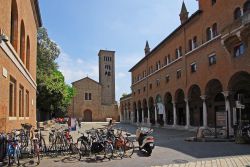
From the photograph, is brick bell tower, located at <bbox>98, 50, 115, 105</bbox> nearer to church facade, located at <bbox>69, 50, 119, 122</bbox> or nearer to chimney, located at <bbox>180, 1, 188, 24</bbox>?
church facade, located at <bbox>69, 50, 119, 122</bbox>

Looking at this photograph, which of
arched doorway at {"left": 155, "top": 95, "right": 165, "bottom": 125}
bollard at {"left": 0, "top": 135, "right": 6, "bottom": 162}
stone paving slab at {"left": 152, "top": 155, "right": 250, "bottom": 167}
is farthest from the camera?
arched doorway at {"left": 155, "top": 95, "right": 165, "bottom": 125}

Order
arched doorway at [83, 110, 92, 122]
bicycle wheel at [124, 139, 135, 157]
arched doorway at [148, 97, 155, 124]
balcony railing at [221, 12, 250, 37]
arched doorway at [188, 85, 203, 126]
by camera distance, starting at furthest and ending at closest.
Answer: arched doorway at [83, 110, 92, 122], arched doorway at [148, 97, 155, 124], arched doorway at [188, 85, 203, 126], balcony railing at [221, 12, 250, 37], bicycle wheel at [124, 139, 135, 157]

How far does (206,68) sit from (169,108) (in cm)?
1672

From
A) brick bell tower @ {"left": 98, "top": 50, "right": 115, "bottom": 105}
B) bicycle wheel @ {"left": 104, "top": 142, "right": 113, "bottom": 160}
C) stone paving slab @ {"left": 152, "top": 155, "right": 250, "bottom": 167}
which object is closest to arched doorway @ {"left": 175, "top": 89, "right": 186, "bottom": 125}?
stone paving slab @ {"left": 152, "top": 155, "right": 250, "bottom": 167}

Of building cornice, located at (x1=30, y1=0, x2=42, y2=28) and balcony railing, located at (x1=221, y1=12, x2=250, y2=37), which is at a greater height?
building cornice, located at (x1=30, y1=0, x2=42, y2=28)

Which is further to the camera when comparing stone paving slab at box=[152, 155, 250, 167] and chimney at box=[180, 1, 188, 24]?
chimney at box=[180, 1, 188, 24]

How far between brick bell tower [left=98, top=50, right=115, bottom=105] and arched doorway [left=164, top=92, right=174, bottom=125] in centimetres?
4476

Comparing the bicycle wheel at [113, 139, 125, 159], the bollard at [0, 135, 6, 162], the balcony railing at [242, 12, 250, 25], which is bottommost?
the bicycle wheel at [113, 139, 125, 159]

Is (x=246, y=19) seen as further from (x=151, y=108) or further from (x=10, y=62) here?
(x=151, y=108)

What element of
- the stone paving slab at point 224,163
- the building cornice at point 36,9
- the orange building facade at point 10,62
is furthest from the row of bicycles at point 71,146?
the building cornice at point 36,9

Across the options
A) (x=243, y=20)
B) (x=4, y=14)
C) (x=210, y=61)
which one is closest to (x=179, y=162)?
(x=4, y=14)

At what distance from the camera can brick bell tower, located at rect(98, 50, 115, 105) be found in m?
90.2

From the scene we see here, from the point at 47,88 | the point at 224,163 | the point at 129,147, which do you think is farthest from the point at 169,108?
the point at 224,163

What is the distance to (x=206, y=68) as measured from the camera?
29391 millimetres
